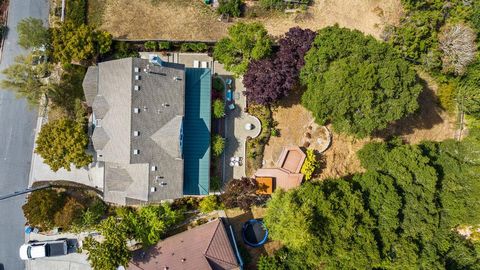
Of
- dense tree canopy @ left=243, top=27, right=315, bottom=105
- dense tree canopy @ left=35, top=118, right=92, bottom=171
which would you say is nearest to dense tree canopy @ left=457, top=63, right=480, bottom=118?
dense tree canopy @ left=243, top=27, right=315, bottom=105

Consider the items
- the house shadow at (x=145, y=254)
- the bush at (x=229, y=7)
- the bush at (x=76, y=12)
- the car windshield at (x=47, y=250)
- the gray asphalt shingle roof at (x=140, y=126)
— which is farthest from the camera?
the bush at (x=229, y=7)

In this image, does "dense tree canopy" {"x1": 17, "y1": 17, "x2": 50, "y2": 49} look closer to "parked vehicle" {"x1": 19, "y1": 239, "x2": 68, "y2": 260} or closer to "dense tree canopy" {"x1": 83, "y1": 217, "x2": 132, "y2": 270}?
"dense tree canopy" {"x1": 83, "y1": 217, "x2": 132, "y2": 270}

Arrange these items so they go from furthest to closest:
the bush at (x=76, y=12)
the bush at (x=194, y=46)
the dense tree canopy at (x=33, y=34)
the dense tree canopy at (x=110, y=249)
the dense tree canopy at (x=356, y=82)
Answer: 1. the bush at (x=76, y=12)
2. the bush at (x=194, y=46)
3. the dense tree canopy at (x=33, y=34)
4. the dense tree canopy at (x=110, y=249)
5. the dense tree canopy at (x=356, y=82)

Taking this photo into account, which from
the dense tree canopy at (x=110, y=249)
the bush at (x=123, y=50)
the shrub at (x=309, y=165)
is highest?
the bush at (x=123, y=50)

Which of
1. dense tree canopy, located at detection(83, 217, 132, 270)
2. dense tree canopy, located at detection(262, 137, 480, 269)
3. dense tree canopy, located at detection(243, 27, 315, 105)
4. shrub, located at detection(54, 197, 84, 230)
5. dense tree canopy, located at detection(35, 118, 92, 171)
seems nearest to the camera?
→ dense tree canopy, located at detection(262, 137, 480, 269)

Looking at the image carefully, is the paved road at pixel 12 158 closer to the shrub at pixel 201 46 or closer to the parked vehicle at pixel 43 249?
the parked vehicle at pixel 43 249

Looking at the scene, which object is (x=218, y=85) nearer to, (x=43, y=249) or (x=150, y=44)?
(x=150, y=44)

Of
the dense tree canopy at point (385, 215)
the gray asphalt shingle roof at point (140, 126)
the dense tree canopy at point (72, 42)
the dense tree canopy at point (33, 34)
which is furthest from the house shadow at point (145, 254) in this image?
the dense tree canopy at point (33, 34)
